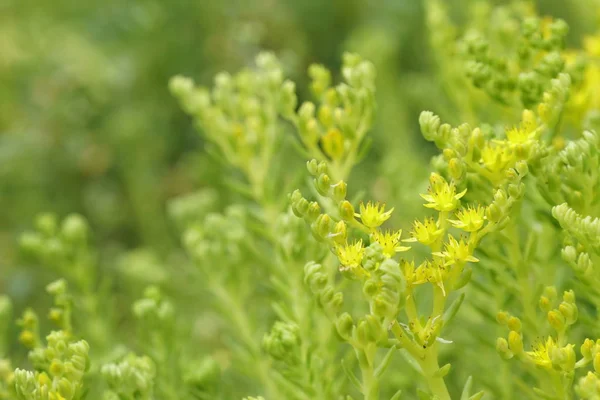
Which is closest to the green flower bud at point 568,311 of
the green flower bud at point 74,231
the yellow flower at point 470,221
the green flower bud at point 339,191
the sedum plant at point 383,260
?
the sedum plant at point 383,260

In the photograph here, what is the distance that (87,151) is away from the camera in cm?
175

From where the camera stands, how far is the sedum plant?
2.16 ft

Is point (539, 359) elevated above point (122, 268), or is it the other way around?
point (122, 268)

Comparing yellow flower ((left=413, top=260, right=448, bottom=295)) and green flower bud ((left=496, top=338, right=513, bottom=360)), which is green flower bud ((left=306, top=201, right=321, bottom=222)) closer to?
yellow flower ((left=413, top=260, right=448, bottom=295))

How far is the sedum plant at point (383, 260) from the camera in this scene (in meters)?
0.66

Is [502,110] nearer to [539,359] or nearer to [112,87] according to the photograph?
[539,359]

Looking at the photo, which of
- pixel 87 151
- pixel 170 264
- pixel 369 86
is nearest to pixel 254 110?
pixel 369 86

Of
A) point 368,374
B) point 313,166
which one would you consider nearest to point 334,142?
point 313,166

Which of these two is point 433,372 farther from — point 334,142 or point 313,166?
point 334,142

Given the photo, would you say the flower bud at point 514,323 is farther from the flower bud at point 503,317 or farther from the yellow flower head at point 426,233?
the yellow flower head at point 426,233

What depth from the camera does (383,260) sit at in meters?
0.61

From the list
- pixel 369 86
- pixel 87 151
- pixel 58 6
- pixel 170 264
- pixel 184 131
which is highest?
pixel 58 6

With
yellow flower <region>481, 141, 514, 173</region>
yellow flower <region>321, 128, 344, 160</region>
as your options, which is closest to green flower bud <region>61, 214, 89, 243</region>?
yellow flower <region>321, 128, 344, 160</region>

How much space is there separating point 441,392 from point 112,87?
4.40ft
